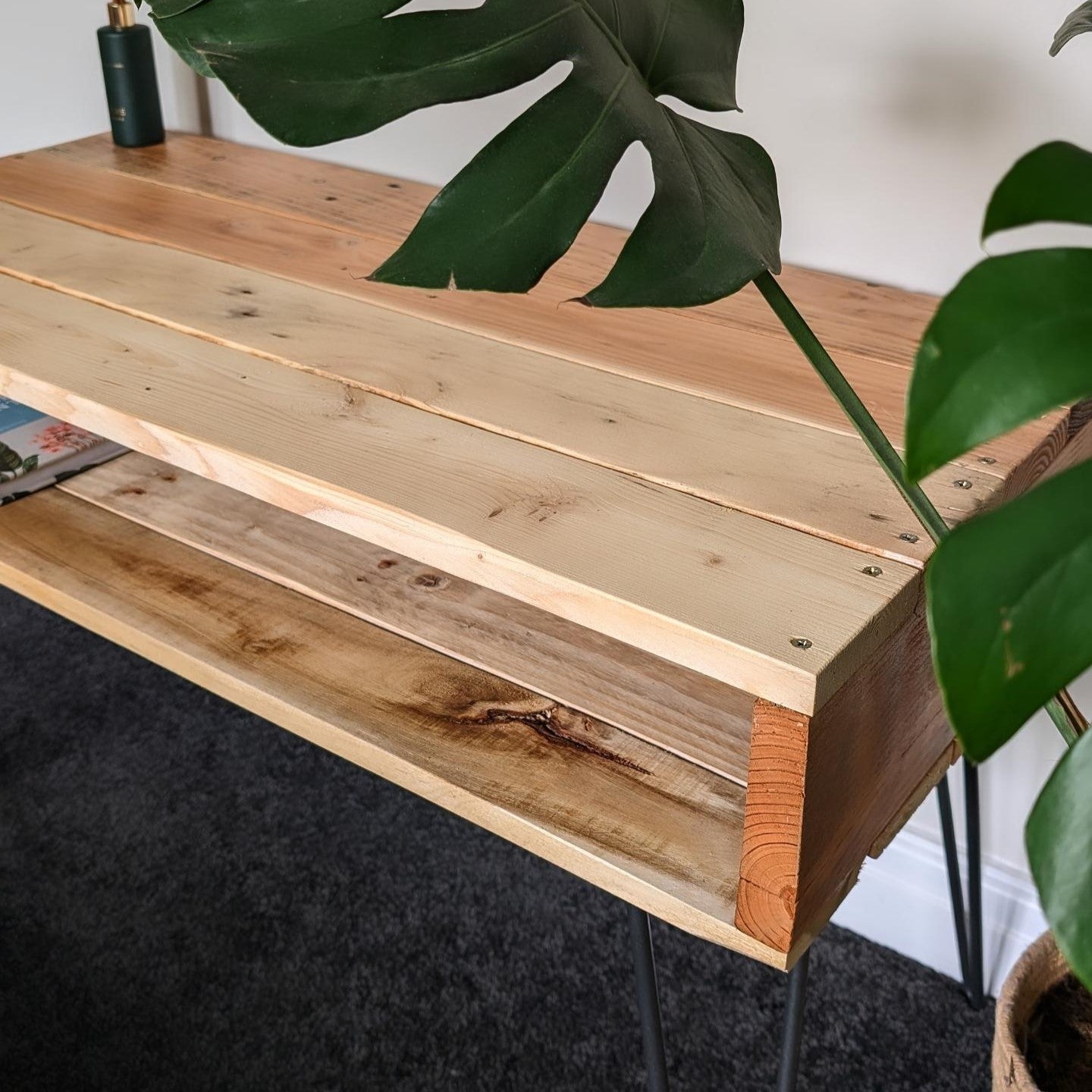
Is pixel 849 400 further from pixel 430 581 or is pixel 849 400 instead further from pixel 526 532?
pixel 430 581

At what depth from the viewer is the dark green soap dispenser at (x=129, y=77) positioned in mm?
1313

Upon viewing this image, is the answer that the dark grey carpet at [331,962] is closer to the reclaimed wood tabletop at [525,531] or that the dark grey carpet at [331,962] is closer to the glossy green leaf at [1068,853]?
the reclaimed wood tabletop at [525,531]

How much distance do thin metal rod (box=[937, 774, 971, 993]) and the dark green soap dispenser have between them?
106cm

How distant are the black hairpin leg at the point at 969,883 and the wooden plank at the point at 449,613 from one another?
273 millimetres

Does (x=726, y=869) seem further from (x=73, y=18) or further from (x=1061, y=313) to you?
(x=73, y=18)

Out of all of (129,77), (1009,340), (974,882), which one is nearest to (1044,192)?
(1009,340)

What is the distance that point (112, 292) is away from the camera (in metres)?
0.93

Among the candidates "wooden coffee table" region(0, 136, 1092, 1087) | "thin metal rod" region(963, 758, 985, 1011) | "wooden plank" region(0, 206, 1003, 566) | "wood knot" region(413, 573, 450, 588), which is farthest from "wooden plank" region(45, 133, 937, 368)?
"thin metal rod" region(963, 758, 985, 1011)

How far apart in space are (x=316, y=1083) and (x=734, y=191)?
0.82 m

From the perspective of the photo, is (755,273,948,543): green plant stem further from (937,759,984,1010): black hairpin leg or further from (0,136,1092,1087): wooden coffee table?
(937,759,984,1010): black hairpin leg

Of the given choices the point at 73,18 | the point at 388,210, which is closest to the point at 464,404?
the point at 388,210

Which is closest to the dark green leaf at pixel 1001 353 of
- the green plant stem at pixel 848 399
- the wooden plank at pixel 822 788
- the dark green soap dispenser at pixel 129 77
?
the green plant stem at pixel 848 399

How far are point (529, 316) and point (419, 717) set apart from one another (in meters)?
0.31

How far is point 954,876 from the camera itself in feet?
3.57
